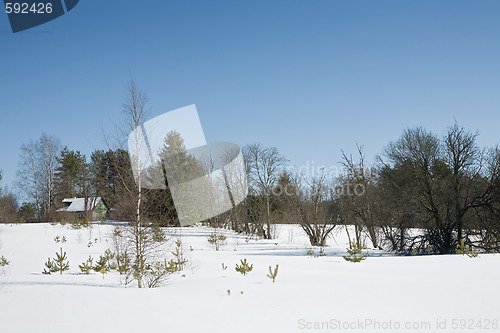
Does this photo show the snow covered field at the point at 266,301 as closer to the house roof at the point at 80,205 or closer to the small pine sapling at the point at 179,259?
the small pine sapling at the point at 179,259

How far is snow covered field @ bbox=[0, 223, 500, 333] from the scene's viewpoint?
5469 millimetres

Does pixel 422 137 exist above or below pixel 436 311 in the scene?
above

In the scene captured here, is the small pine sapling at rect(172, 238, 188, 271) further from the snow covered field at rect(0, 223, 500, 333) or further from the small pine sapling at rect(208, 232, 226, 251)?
the small pine sapling at rect(208, 232, 226, 251)

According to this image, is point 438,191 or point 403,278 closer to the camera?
point 403,278

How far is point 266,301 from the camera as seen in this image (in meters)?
7.23

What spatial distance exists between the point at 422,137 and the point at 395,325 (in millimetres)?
17338

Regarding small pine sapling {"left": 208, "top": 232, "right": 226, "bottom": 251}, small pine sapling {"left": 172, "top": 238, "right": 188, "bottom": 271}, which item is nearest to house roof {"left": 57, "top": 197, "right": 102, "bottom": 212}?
small pine sapling {"left": 208, "top": 232, "right": 226, "bottom": 251}

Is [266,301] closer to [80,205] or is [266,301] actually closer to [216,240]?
[216,240]

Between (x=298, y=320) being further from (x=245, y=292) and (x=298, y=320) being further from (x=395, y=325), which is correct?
(x=245, y=292)

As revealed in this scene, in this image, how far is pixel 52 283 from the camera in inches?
396

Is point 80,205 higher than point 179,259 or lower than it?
higher

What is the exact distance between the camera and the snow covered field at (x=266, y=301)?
5.47 metres

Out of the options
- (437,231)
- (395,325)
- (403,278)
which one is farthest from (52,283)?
(437,231)

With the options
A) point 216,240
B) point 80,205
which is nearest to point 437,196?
point 216,240
